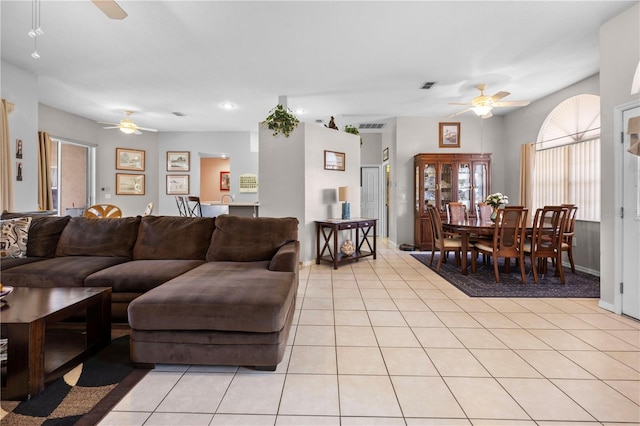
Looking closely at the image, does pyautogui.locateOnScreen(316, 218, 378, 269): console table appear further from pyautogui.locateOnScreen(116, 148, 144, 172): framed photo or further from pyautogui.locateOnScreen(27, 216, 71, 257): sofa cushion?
pyautogui.locateOnScreen(116, 148, 144, 172): framed photo

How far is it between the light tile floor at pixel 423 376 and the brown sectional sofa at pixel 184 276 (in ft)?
0.68

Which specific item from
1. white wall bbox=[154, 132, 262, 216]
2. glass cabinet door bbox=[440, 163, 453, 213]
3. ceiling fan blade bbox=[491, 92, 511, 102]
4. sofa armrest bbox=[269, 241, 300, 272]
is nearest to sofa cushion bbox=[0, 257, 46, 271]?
sofa armrest bbox=[269, 241, 300, 272]

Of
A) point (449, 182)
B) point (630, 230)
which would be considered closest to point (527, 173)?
point (449, 182)

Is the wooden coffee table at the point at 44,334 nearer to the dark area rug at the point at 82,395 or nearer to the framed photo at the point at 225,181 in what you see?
the dark area rug at the point at 82,395

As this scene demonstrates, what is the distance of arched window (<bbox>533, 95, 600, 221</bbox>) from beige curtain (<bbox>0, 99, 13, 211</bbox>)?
26.1 ft

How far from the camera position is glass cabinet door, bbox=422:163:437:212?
637 centimetres

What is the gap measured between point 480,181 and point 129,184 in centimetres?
821

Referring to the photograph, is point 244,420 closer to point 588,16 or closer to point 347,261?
point 347,261

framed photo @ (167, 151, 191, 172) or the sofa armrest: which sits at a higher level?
framed photo @ (167, 151, 191, 172)

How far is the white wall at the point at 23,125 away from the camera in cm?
406

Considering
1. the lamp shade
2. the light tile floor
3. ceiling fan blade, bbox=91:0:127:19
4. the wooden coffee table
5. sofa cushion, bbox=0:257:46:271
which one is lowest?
the light tile floor

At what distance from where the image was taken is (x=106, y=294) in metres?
2.15

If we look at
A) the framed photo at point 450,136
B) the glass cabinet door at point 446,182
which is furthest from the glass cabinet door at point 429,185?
the framed photo at point 450,136

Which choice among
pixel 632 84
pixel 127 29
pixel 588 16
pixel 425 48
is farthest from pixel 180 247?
pixel 588 16
